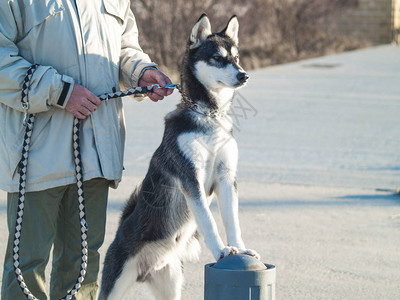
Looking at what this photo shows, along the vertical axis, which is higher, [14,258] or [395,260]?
[14,258]

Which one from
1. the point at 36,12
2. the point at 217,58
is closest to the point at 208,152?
the point at 217,58

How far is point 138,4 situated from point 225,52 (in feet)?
34.3

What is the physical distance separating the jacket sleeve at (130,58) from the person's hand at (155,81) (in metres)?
0.03

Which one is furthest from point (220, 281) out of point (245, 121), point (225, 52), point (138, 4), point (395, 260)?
point (138, 4)

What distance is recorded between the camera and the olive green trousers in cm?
311

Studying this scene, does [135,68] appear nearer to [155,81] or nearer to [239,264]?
[155,81]

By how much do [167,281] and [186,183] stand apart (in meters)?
0.63

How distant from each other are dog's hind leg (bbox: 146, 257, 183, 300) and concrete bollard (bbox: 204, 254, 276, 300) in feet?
2.49

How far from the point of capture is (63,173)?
10.3 feet

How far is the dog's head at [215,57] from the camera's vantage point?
327 cm

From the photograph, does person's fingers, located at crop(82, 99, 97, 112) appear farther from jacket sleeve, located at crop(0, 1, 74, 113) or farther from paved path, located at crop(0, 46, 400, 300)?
paved path, located at crop(0, 46, 400, 300)

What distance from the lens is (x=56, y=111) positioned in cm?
315

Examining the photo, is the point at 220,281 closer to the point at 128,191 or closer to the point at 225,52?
the point at 225,52

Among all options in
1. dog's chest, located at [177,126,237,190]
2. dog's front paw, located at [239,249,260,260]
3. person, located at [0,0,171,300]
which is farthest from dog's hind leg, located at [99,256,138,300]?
dog's front paw, located at [239,249,260,260]
